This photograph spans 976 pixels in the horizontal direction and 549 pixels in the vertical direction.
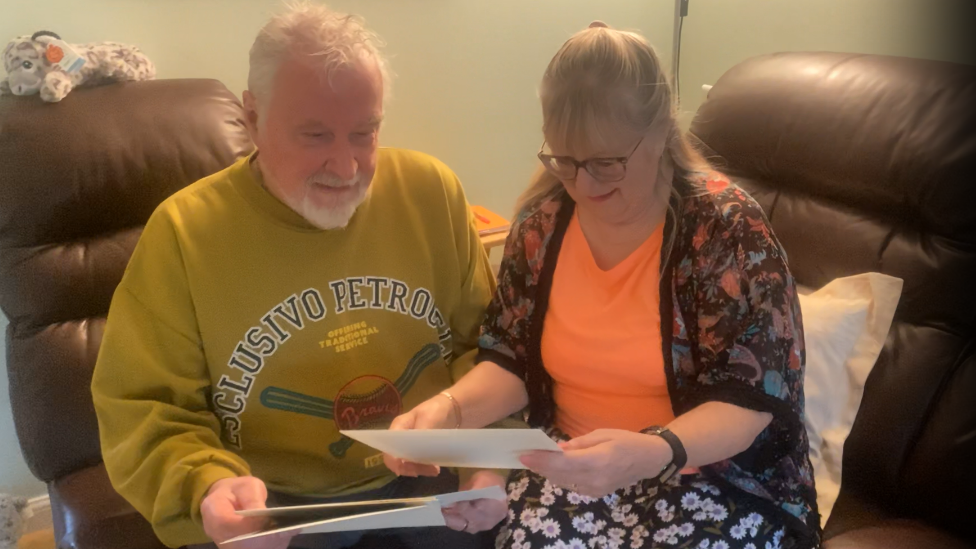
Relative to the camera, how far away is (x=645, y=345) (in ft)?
3.62

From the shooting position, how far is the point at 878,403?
4.25 feet

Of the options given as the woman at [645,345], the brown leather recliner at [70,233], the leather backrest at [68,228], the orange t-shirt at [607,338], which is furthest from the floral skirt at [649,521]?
the leather backrest at [68,228]

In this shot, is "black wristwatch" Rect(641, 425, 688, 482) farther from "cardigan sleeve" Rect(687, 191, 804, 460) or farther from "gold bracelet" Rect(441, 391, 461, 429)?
"gold bracelet" Rect(441, 391, 461, 429)

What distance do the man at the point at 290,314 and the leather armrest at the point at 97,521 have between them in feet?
0.56

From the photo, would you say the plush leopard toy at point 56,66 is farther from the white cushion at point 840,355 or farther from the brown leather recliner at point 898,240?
the white cushion at point 840,355

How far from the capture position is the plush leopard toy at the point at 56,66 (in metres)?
1.37

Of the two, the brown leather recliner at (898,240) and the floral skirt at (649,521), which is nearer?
the floral skirt at (649,521)

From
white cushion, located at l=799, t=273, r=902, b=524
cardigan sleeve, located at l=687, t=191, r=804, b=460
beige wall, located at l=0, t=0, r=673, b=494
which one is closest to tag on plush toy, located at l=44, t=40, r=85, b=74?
beige wall, located at l=0, t=0, r=673, b=494

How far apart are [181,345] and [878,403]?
1231 mm

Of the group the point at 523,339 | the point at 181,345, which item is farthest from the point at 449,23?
the point at 181,345

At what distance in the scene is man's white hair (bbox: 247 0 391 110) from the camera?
106 centimetres

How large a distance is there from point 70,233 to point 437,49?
42.6 inches

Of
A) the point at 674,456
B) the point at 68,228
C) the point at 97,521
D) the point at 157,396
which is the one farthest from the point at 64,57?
the point at 674,456

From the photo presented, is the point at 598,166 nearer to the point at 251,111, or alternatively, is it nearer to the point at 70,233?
the point at 251,111
